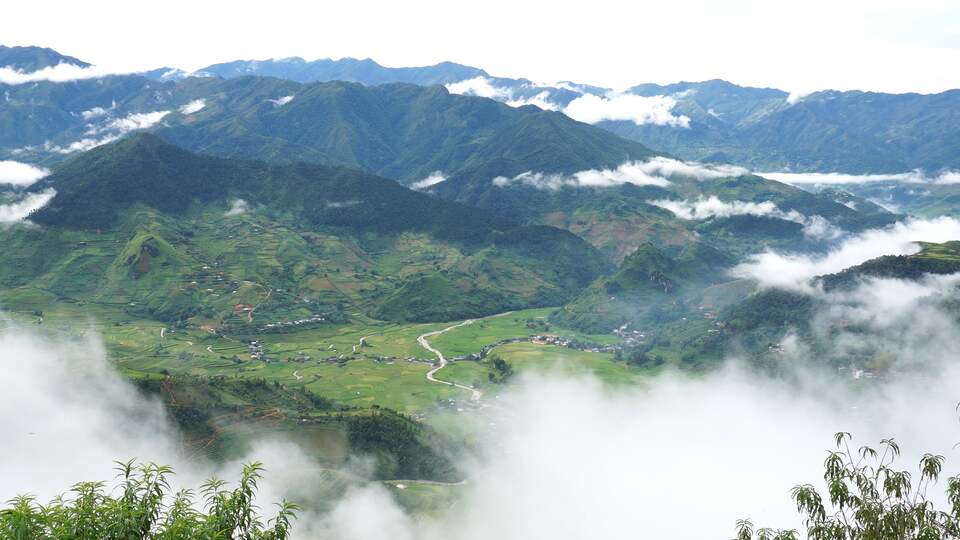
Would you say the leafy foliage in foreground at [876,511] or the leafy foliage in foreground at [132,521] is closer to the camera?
the leafy foliage in foreground at [132,521]

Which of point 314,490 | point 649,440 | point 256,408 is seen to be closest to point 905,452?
point 649,440

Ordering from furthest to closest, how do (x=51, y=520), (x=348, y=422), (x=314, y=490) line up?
(x=348, y=422)
(x=314, y=490)
(x=51, y=520)

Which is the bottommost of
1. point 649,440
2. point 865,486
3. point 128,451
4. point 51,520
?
point 649,440

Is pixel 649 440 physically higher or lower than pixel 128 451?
lower

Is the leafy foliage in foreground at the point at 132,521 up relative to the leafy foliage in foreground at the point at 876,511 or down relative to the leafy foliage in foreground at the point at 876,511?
down

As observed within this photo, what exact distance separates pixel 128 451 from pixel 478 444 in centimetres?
6825

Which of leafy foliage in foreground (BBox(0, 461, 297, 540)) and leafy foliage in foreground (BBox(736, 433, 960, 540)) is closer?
leafy foliage in foreground (BBox(0, 461, 297, 540))

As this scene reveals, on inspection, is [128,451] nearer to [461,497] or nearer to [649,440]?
[461,497]

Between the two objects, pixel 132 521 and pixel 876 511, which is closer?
pixel 132 521

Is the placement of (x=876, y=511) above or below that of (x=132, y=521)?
above

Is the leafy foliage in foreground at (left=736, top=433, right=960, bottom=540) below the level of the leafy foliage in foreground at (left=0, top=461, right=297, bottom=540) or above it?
above

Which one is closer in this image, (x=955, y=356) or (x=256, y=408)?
(x=256, y=408)

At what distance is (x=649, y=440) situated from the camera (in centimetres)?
16988

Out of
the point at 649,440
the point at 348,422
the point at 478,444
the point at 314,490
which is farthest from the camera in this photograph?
the point at 649,440
